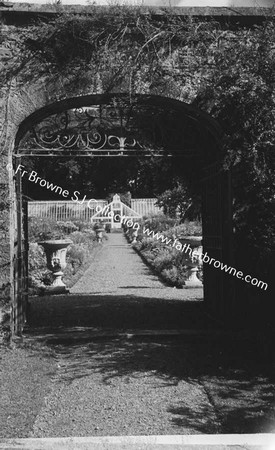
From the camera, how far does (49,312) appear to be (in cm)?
925

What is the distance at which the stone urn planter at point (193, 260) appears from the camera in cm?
1356

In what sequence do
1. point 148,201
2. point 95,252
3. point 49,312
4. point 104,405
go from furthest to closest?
point 148,201
point 95,252
point 49,312
point 104,405

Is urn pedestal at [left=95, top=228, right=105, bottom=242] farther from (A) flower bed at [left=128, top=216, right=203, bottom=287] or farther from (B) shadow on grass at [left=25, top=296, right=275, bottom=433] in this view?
(B) shadow on grass at [left=25, top=296, right=275, bottom=433]

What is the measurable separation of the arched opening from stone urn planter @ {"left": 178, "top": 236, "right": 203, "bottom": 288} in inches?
171

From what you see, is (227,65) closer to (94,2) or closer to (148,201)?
(94,2)

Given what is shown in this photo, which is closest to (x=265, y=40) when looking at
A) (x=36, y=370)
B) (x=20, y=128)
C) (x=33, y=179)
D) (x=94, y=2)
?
(x=94, y=2)

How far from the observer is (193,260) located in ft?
44.5

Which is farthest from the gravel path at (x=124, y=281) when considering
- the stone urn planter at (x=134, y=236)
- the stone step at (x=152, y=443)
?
the stone step at (x=152, y=443)

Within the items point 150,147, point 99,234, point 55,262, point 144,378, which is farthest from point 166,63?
point 99,234

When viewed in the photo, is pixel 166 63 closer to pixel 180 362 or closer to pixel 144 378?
pixel 180 362

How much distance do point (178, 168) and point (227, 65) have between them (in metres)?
3.26

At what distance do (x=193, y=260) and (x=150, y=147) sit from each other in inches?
240

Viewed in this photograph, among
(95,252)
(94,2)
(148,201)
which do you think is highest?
(94,2)

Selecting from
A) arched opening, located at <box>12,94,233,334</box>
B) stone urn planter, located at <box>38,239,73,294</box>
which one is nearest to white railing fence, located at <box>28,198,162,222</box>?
stone urn planter, located at <box>38,239,73,294</box>
